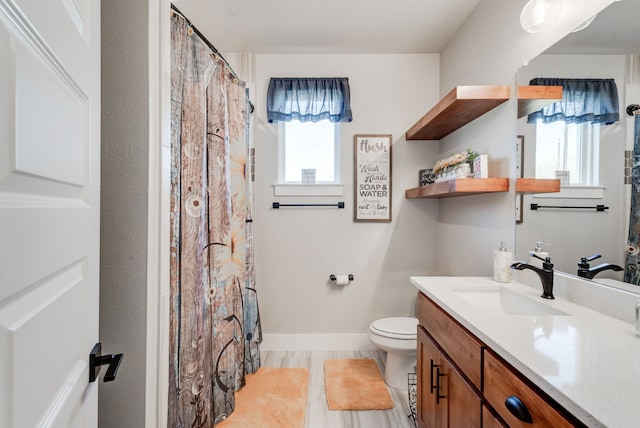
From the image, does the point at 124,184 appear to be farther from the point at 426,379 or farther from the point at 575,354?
the point at 426,379

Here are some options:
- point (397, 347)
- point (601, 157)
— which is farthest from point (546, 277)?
point (397, 347)

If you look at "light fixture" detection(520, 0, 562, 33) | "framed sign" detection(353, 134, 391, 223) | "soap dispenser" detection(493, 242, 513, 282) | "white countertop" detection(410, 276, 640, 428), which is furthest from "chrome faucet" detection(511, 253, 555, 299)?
"framed sign" detection(353, 134, 391, 223)

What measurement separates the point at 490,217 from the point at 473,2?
1408 millimetres

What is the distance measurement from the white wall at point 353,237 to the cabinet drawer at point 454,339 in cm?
99

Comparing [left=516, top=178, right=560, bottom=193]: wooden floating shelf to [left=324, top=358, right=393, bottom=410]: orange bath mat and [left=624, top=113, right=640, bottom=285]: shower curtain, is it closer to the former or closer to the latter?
[left=624, top=113, right=640, bottom=285]: shower curtain

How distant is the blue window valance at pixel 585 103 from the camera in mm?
1031

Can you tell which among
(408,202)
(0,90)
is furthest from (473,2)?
(0,90)

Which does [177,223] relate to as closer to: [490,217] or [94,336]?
[94,336]

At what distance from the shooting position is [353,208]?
2.38m

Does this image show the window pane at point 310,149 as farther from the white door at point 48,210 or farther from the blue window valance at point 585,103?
the white door at point 48,210

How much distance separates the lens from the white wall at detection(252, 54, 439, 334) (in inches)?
93.2

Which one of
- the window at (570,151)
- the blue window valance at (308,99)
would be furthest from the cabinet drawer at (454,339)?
the blue window valance at (308,99)

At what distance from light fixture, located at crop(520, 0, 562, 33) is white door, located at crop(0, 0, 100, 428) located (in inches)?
69.9

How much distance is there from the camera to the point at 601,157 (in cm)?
106
